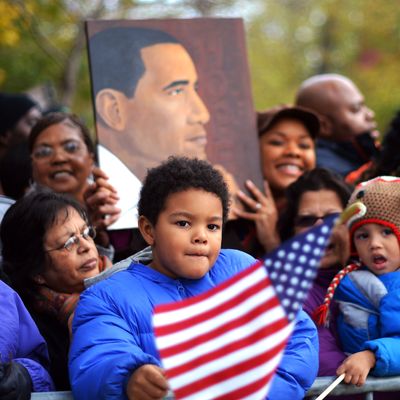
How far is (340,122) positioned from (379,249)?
289 centimetres

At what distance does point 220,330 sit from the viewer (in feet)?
9.34

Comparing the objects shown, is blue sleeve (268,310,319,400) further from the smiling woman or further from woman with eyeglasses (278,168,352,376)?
the smiling woman

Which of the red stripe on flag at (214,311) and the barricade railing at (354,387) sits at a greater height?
the red stripe on flag at (214,311)

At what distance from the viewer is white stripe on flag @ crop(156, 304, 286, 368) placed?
2804mm

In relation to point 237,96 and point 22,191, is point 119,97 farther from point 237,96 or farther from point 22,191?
point 22,191

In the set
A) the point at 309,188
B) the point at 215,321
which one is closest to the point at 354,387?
the point at 215,321

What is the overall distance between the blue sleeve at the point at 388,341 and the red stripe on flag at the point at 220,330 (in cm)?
90

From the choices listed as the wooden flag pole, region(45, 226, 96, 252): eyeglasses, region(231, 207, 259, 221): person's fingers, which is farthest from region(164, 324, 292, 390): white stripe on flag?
region(231, 207, 259, 221): person's fingers

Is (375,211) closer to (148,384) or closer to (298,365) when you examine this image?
(298,365)

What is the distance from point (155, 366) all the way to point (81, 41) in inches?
537

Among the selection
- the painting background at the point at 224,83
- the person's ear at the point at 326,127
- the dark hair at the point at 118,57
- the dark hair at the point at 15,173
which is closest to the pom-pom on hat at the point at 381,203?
the painting background at the point at 224,83

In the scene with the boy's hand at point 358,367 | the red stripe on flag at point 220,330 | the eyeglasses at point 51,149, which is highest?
the eyeglasses at point 51,149

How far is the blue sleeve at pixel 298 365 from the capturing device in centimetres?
323

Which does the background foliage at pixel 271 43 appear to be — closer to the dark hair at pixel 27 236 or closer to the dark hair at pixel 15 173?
the dark hair at pixel 15 173
